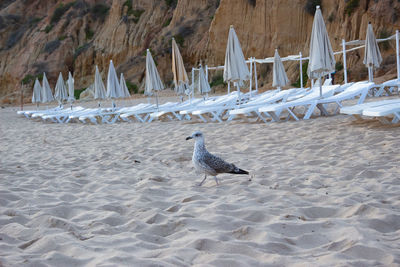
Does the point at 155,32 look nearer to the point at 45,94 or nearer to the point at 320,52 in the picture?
the point at 45,94

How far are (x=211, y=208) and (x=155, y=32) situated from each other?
35361 millimetres

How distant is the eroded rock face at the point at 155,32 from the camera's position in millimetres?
23141

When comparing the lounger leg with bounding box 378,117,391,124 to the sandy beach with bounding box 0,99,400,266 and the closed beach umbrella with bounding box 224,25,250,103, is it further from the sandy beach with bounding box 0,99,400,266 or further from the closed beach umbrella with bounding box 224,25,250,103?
the closed beach umbrella with bounding box 224,25,250,103

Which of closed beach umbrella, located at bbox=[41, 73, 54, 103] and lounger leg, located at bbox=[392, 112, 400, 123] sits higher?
closed beach umbrella, located at bbox=[41, 73, 54, 103]

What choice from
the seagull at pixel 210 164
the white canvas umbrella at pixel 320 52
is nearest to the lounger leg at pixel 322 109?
the white canvas umbrella at pixel 320 52

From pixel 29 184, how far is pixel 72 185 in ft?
1.58

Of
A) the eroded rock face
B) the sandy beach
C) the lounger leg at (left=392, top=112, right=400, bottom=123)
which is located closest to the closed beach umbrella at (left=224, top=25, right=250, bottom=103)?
the lounger leg at (left=392, top=112, right=400, bottom=123)

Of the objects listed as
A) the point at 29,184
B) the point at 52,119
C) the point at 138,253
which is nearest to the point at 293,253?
the point at 138,253

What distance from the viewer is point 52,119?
50.1 ft

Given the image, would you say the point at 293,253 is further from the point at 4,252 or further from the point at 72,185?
the point at 72,185

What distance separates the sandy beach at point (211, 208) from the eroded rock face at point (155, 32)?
1580 cm

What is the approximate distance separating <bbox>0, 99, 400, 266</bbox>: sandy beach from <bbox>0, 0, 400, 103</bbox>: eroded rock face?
15.8 metres

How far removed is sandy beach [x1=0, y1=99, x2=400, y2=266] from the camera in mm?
2195

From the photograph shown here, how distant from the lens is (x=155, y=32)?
3675 cm
